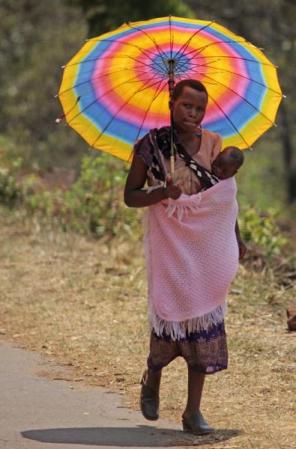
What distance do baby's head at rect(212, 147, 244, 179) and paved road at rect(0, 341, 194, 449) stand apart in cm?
120

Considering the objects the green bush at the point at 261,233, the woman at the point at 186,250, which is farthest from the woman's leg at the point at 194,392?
the green bush at the point at 261,233

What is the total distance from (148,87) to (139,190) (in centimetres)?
62

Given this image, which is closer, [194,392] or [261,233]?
[194,392]

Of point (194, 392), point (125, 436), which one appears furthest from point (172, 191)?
point (125, 436)

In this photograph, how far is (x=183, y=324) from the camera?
5.79m

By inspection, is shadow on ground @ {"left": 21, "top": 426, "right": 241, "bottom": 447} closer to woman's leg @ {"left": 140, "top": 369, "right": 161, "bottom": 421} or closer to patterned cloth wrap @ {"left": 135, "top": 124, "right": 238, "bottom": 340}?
woman's leg @ {"left": 140, "top": 369, "right": 161, "bottom": 421}

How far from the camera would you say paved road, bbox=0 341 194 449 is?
562cm

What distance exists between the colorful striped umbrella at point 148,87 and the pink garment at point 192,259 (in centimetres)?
51

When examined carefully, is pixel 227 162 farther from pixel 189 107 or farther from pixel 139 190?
pixel 139 190

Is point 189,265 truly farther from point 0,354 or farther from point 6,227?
point 6,227

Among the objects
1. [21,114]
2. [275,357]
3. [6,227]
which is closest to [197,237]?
[275,357]

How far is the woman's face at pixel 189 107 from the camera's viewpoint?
5797mm

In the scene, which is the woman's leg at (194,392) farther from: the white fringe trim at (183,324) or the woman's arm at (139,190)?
the woman's arm at (139,190)

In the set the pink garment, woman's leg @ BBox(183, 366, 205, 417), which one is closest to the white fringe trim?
the pink garment
